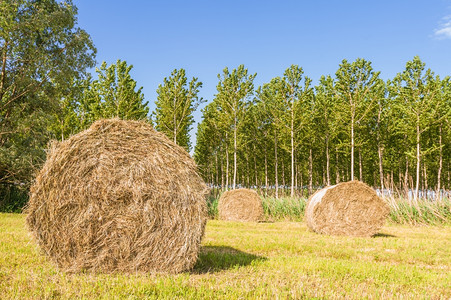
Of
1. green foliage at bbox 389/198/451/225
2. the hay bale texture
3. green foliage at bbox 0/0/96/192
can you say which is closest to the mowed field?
the hay bale texture

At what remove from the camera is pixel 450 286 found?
515 cm

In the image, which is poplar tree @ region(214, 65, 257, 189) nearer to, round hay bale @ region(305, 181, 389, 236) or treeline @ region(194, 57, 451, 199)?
treeline @ region(194, 57, 451, 199)

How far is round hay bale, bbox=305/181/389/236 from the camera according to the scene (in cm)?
1238

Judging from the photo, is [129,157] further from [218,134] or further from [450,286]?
[218,134]

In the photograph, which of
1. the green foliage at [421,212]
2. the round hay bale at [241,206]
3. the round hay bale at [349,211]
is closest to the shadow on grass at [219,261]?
the round hay bale at [349,211]

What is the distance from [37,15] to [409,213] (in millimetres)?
22050

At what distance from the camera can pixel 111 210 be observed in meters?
5.70

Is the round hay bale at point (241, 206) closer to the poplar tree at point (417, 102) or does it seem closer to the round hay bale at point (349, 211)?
the round hay bale at point (349, 211)

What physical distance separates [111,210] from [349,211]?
30.4 feet

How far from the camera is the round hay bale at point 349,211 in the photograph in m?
12.4

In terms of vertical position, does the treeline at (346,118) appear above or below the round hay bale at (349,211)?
above

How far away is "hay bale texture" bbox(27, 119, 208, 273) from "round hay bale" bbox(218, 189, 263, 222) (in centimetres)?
1259

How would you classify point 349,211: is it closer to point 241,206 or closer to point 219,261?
point 241,206

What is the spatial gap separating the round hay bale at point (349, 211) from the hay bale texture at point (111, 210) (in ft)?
25.1
